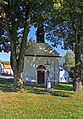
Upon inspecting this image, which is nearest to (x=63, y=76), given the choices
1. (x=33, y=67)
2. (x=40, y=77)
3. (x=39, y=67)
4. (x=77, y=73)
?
(x=40, y=77)

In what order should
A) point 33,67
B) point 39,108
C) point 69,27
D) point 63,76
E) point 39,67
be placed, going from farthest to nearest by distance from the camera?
point 63,76 < point 39,67 < point 33,67 < point 69,27 < point 39,108

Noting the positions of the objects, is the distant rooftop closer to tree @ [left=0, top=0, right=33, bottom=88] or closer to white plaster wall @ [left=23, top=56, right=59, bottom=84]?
white plaster wall @ [left=23, top=56, right=59, bottom=84]

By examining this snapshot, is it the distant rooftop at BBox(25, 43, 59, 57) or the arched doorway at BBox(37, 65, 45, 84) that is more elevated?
the distant rooftop at BBox(25, 43, 59, 57)

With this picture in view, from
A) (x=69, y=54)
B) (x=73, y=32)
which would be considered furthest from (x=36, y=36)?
(x=69, y=54)

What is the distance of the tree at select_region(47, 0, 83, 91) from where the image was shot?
51.0ft

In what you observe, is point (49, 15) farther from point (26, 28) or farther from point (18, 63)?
point (18, 63)

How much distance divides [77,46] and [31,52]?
11428mm

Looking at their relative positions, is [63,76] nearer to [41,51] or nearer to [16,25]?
[41,51]

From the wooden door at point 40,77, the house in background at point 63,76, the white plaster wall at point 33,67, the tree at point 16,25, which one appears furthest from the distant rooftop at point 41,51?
the house in background at point 63,76

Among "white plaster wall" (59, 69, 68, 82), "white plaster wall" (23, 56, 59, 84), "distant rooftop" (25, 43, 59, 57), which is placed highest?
"distant rooftop" (25, 43, 59, 57)

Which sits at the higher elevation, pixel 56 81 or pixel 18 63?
pixel 18 63

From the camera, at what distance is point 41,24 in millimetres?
18703

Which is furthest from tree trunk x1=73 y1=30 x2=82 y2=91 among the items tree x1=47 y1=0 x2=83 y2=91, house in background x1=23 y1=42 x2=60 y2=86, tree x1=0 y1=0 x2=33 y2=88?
house in background x1=23 y1=42 x2=60 y2=86

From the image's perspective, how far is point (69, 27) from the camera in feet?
63.1
